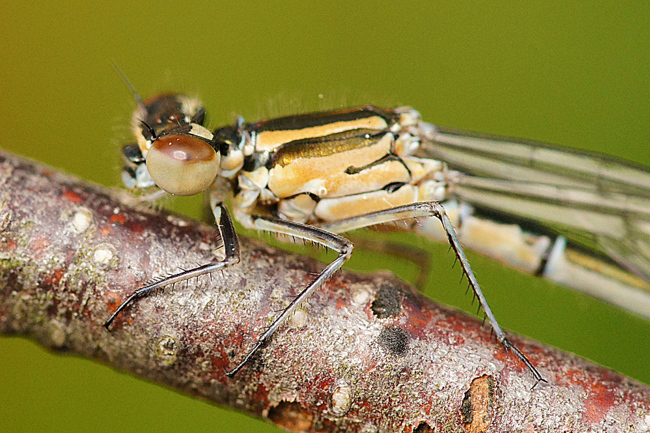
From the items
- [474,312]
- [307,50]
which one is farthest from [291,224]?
[307,50]

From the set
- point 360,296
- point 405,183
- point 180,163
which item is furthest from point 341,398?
point 405,183

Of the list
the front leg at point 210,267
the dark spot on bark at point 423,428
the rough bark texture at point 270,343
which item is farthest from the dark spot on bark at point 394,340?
the front leg at point 210,267

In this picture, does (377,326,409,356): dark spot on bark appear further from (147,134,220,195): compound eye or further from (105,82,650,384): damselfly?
(147,134,220,195): compound eye

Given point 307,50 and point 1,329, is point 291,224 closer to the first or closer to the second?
point 1,329

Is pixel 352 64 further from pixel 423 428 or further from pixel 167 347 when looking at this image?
pixel 423 428

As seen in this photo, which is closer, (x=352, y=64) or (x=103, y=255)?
(x=103, y=255)

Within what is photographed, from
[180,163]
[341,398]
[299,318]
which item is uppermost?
[180,163]

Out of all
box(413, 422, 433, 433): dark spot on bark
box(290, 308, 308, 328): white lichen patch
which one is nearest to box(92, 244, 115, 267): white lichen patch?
→ box(290, 308, 308, 328): white lichen patch
